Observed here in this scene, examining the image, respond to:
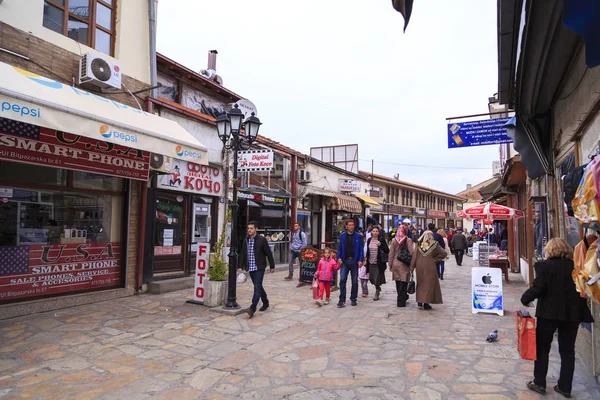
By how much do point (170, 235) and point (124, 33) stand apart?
4909 mm

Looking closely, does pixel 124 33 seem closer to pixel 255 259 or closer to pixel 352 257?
pixel 255 259

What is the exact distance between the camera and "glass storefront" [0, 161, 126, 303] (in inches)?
273

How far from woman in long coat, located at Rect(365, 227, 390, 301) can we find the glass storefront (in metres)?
5.68

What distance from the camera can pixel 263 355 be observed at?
520 cm

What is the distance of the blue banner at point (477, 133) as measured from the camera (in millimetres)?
7672

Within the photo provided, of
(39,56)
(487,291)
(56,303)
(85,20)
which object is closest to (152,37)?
(85,20)

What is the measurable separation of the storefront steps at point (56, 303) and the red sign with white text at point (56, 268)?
25cm

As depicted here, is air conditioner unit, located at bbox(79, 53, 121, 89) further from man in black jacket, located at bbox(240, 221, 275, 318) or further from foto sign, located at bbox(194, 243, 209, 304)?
man in black jacket, located at bbox(240, 221, 275, 318)

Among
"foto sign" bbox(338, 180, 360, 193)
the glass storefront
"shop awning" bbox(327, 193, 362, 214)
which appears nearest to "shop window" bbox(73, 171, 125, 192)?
the glass storefront

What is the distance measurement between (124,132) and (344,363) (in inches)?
196

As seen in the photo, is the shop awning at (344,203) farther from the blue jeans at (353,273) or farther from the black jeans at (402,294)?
the black jeans at (402,294)

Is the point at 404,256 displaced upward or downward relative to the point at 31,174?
downward

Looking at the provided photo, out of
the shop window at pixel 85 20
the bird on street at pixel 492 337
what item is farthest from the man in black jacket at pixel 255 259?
the shop window at pixel 85 20

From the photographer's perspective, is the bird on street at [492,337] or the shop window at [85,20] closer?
the bird on street at [492,337]
